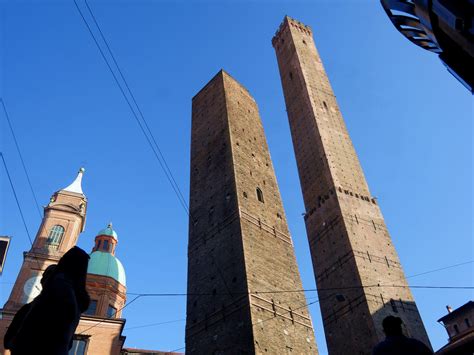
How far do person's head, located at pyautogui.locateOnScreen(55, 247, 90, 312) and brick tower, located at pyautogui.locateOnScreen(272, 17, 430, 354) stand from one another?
10.0 metres

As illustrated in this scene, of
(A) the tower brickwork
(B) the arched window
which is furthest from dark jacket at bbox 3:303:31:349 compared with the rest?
(B) the arched window

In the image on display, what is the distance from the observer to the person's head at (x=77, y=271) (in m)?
2.83

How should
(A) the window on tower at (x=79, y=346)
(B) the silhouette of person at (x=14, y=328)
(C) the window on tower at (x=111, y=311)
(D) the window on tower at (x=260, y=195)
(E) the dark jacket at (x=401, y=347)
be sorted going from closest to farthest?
(E) the dark jacket at (x=401, y=347), (B) the silhouette of person at (x=14, y=328), (D) the window on tower at (x=260, y=195), (A) the window on tower at (x=79, y=346), (C) the window on tower at (x=111, y=311)

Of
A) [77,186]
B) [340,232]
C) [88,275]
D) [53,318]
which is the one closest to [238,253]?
[340,232]

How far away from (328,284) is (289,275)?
410 centimetres

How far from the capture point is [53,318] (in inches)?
95.8

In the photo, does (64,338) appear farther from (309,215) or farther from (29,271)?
(29,271)

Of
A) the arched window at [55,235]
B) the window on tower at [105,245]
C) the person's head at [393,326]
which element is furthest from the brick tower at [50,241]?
the person's head at [393,326]

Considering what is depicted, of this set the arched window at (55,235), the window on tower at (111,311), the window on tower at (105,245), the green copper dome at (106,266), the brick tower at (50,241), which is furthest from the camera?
the window on tower at (105,245)

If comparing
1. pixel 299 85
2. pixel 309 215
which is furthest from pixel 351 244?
pixel 299 85

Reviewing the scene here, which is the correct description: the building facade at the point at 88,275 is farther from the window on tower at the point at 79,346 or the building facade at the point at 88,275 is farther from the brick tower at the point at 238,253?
the brick tower at the point at 238,253

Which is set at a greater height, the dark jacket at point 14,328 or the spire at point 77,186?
the spire at point 77,186

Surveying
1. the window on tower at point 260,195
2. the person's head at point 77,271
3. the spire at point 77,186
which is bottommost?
the person's head at point 77,271

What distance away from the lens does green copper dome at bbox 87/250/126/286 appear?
776 inches
